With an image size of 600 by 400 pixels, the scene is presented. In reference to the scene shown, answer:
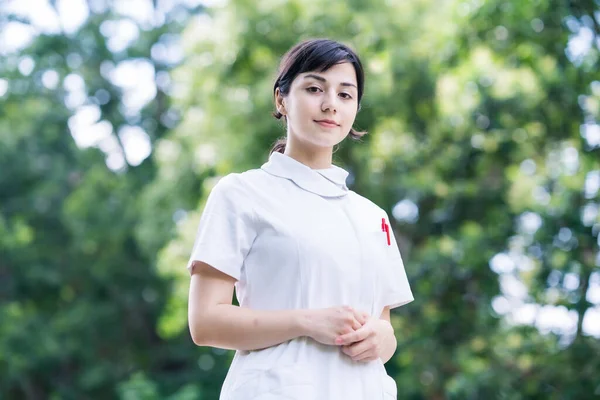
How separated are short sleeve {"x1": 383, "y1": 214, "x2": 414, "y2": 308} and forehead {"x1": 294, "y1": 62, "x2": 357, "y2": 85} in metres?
0.34

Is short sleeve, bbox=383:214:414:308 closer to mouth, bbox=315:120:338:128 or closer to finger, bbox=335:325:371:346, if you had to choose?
finger, bbox=335:325:371:346

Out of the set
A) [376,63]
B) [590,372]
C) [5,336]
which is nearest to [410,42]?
[376,63]

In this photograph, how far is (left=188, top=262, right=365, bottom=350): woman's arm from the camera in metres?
1.65

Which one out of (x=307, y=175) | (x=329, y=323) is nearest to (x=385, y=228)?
(x=307, y=175)

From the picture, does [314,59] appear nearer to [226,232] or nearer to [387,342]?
[226,232]

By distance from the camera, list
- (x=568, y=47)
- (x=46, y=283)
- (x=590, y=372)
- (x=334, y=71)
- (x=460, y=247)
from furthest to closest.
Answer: (x=46, y=283) → (x=460, y=247) → (x=568, y=47) → (x=590, y=372) → (x=334, y=71)

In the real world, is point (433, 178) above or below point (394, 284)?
below

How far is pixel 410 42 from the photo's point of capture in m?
9.77

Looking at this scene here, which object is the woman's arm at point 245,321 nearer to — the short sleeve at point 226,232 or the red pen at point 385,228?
the short sleeve at point 226,232

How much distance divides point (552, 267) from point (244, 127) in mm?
3301

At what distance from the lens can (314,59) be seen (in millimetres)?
1803

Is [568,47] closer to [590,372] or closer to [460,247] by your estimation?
[460,247]

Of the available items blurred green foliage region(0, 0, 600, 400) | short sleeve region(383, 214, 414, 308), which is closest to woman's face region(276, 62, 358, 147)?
short sleeve region(383, 214, 414, 308)

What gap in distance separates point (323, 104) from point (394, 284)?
0.38 m
